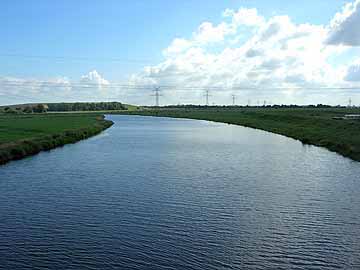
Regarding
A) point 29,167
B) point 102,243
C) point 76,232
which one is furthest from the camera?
point 29,167

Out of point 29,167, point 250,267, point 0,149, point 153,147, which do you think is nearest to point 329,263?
point 250,267

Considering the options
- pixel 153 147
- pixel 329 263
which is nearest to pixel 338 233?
pixel 329 263

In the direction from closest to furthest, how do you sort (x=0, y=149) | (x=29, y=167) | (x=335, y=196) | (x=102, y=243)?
(x=102, y=243) → (x=335, y=196) → (x=29, y=167) → (x=0, y=149)

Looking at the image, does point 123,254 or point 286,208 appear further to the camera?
point 286,208

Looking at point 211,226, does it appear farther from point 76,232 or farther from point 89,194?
point 89,194

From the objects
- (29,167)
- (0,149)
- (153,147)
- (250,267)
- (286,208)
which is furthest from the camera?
(153,147)

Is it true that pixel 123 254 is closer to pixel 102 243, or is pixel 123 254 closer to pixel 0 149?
pixel 102 243
